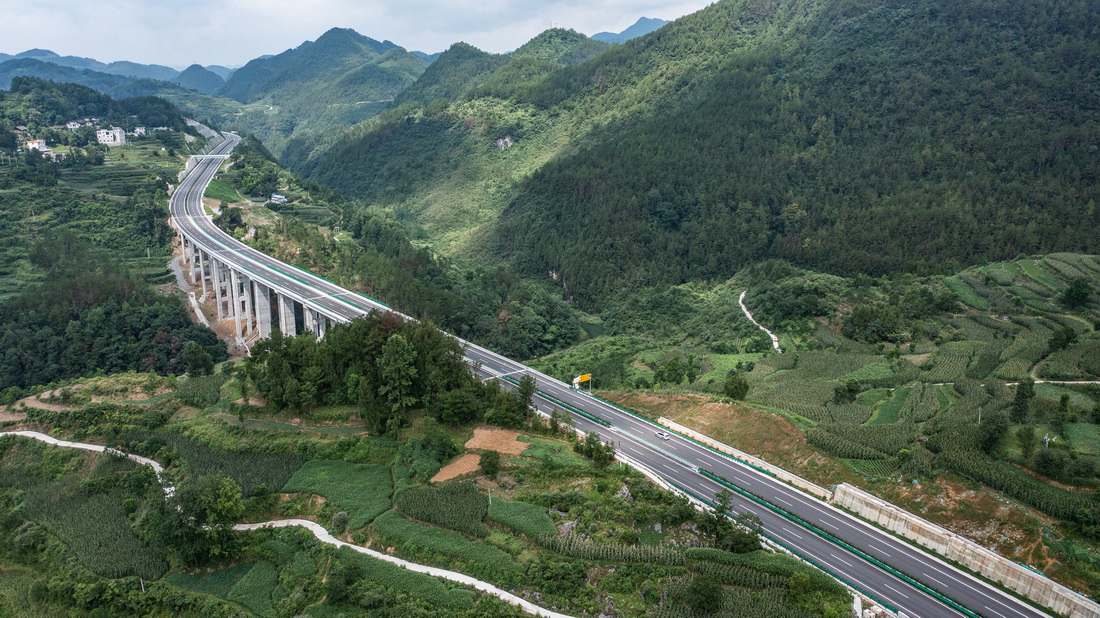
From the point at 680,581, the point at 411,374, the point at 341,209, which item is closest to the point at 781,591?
the point at 680,581

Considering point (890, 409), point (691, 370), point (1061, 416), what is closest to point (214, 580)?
point (691, 370)

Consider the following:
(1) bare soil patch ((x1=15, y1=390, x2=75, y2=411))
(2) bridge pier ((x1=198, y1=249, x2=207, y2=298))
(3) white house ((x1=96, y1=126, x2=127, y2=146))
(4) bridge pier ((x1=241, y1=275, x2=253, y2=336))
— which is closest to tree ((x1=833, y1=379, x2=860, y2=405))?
(1) bare soil patch ((x1=15, y1=390, x2=75, y2=411))

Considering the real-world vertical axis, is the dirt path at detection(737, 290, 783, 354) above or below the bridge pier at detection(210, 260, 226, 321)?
below

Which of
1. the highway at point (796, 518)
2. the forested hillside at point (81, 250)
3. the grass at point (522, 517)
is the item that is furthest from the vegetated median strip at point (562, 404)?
the forested hillside at point (81, 250)

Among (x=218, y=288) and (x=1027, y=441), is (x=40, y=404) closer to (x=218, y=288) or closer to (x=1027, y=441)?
(x=218, y=288)

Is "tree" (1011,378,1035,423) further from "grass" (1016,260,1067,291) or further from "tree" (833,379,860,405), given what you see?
"grass" (1016,260,1067,291)

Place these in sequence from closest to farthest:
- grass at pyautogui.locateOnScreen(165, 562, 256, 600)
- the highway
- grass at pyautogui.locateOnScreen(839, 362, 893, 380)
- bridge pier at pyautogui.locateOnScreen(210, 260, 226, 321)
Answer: the highway
grass at pyautogui.locateOnScreen(165, 562, 256, 600)
grass at pyautogui.locateOnScreen(839, 362, 893, 380)
bridge pier at pyautogui.locateOnScreen(210, 260, 226, 321)
